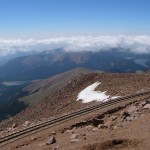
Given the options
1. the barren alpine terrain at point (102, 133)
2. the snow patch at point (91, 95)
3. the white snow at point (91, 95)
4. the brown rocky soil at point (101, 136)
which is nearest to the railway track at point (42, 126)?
Answer: the barren alpine terrain at point (102, 133)

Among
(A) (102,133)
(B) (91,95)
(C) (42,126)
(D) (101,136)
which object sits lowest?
(B) (91,95)

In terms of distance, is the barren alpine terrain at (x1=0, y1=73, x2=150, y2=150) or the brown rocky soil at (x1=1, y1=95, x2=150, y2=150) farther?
the barren alpine terrain at (x1=0, y1=73, x2=150, y2=150)

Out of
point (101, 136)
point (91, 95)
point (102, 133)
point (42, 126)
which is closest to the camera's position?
point (101, 136)

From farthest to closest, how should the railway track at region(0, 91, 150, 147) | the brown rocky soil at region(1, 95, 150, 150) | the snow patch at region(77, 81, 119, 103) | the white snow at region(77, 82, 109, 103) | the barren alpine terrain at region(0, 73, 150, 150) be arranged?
the white snow at region(77, 82, 109, 103), the snow patch at region(77, 81, 119, 103), the railway track at region(0, 91, 150, 147), the barren alpine terrain at region(0, 73, 150, 150), the brown rocky soil at region(1, 95, 150, 150)

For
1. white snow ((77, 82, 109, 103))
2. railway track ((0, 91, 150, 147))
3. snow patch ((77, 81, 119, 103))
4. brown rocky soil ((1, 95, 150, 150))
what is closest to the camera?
brown rocky soil ((1, 95, 150, 150))

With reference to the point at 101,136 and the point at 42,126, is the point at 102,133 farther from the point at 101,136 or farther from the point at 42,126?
the point at 42,126

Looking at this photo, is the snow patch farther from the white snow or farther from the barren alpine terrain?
the barren alpine terrain

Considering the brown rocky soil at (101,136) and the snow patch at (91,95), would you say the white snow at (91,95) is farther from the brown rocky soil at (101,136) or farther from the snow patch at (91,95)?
the brown rocky soil at (101,136)

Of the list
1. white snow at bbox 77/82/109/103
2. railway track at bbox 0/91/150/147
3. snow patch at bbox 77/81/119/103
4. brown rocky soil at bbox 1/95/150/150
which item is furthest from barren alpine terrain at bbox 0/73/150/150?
white snow at bbox 77/82/109/103

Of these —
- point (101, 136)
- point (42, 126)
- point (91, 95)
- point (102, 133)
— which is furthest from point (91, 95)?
point (101, 136)
